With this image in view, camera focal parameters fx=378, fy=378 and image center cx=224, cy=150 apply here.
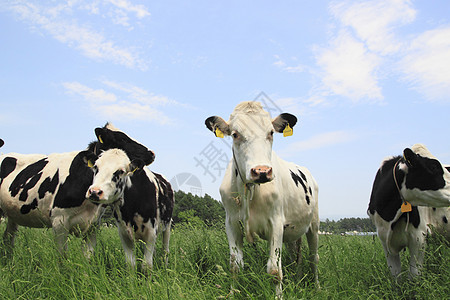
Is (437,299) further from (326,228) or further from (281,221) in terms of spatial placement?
(326,228)

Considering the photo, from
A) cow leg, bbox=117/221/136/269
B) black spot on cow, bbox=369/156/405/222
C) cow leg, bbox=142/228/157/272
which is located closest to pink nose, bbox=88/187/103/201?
cow leg, bbox=117/221/136/269

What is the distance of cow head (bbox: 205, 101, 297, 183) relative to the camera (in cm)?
400

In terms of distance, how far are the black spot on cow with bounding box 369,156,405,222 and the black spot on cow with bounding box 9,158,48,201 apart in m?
6.00

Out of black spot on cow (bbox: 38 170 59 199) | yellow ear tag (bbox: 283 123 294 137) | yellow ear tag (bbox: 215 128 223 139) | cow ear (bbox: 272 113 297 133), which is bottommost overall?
black spot on cow (bbox: 38 170 59 199)

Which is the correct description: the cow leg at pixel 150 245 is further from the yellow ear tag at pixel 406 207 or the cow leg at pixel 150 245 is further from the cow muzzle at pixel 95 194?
the yellow ear tag at pixel 406 207

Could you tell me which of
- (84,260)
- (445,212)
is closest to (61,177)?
(84,260)

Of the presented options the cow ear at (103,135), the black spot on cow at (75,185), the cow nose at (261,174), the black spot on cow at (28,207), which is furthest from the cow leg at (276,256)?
the black spot on cow at (28,207)

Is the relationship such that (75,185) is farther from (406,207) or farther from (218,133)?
(406,207)

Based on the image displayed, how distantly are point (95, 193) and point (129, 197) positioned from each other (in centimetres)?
85

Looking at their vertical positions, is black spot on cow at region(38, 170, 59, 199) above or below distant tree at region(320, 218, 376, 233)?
above

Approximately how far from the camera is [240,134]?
4.38m

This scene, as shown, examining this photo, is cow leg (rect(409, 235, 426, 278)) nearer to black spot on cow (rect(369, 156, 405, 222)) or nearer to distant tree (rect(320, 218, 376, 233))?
black spot on cow (rect(369, 156, 405, 222))

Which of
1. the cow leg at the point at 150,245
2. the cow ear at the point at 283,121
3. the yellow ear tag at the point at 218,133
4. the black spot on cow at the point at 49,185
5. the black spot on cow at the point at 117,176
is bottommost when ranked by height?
the cow leg at the point at 150,245

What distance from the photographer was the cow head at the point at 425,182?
555 cm
